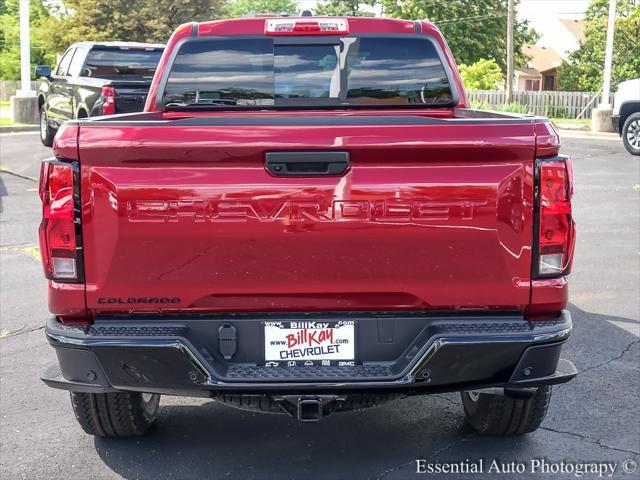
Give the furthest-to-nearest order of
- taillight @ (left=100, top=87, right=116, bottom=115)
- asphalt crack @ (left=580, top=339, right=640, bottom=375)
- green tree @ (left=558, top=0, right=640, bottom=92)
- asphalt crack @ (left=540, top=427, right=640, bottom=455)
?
green tree @ (left=558, top=0, right=640, bottom=92) → taillight @ (left=100, top=87, right=116, bottom=115) → asphalt crack @ (left=580, top=339, right=640, bottom=375) → asphalt crack @ (left=540, top=427, right=640, bottom=455)

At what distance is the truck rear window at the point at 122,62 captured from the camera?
14.7 m

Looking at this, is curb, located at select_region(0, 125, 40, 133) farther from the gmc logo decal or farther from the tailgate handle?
the tailgate handle

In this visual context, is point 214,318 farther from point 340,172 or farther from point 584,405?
point 584,405

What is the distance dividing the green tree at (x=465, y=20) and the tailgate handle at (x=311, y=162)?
2259 inches

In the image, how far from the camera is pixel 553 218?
338cm

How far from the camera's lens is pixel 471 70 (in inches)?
1735

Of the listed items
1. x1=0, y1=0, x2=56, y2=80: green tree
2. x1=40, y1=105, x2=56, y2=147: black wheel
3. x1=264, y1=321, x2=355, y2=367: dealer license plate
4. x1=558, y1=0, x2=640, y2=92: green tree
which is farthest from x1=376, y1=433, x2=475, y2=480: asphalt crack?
x1=0, y1=0, x2=56, y2=80: green tree

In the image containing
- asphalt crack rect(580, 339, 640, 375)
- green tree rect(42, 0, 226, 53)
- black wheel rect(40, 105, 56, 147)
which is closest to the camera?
asphalt crack rect(580, 339, 640, 375)

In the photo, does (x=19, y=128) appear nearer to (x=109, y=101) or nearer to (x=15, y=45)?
(x=109, y=101)

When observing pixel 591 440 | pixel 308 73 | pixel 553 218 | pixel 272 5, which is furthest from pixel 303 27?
pixel 272 5

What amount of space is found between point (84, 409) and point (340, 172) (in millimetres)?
1803

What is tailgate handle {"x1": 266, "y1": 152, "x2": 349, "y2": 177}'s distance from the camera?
328 centimetres

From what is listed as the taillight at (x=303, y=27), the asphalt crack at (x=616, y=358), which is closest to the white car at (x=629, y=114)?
the asphalt crack at (x=616, y=358)

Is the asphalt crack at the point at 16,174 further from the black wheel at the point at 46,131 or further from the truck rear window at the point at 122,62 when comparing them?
the truck rear window at the point at 122,62
